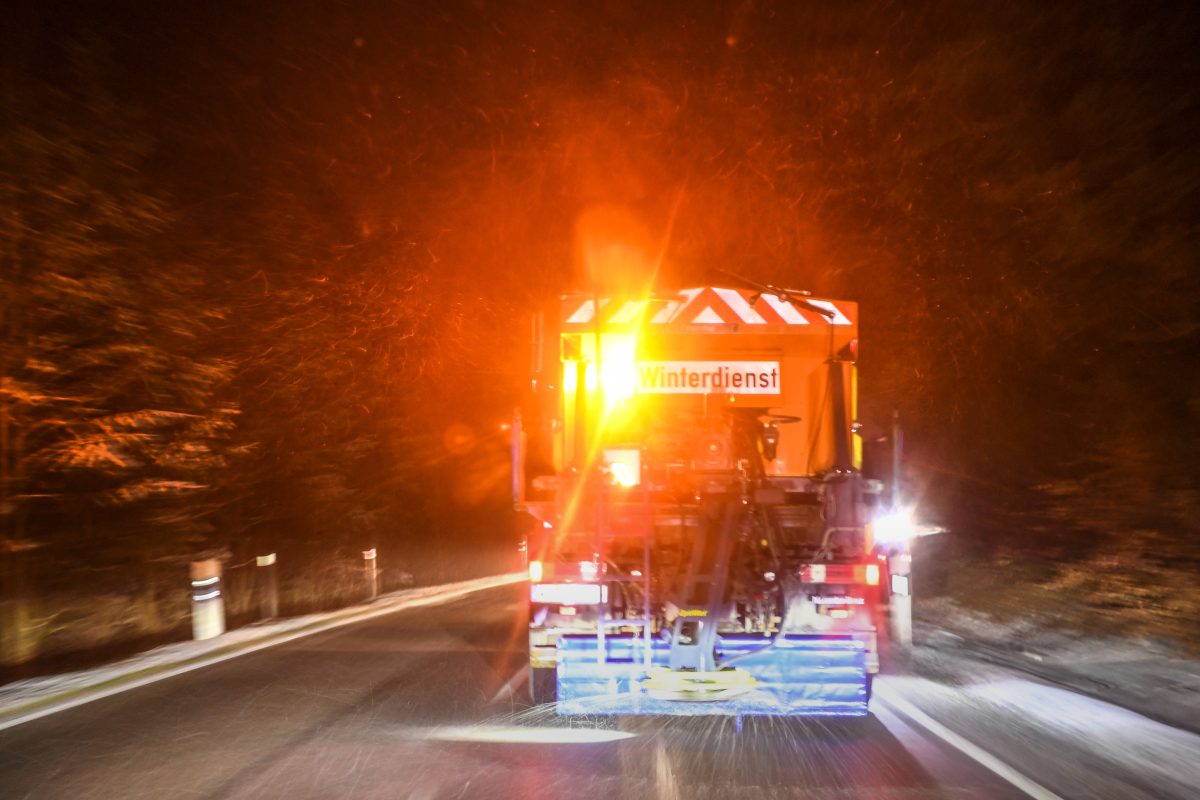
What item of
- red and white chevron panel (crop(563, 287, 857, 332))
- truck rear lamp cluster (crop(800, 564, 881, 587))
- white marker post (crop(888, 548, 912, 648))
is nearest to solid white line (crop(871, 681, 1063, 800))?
truck rear lamp cluster (crop(800, 564, 881, 587))

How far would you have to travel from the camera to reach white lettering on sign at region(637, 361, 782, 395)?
8477 millimetres

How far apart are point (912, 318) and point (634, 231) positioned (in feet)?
16.6

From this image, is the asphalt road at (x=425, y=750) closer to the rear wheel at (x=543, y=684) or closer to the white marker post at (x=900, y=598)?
the rear wheel at (x=543, y=684)

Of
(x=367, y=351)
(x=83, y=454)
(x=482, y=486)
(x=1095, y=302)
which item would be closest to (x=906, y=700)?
(x=1095, y=302)

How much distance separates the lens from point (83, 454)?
11.2m

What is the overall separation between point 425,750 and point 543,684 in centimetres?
125

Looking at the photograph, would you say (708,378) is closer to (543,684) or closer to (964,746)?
(543,684)

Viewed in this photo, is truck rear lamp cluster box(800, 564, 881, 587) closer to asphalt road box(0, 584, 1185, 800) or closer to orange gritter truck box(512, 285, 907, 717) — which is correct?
orange gritter truck box(512, 285, 907, 717)

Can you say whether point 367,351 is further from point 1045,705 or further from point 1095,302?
point 1045,705

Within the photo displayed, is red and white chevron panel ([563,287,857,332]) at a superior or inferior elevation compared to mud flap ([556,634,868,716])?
superior

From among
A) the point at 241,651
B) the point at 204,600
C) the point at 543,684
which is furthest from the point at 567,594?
the point at 204,600

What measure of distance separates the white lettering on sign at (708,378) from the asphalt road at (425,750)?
2.72 m

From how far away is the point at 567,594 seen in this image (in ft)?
23.5

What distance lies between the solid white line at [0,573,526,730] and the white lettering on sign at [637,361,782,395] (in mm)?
5379
